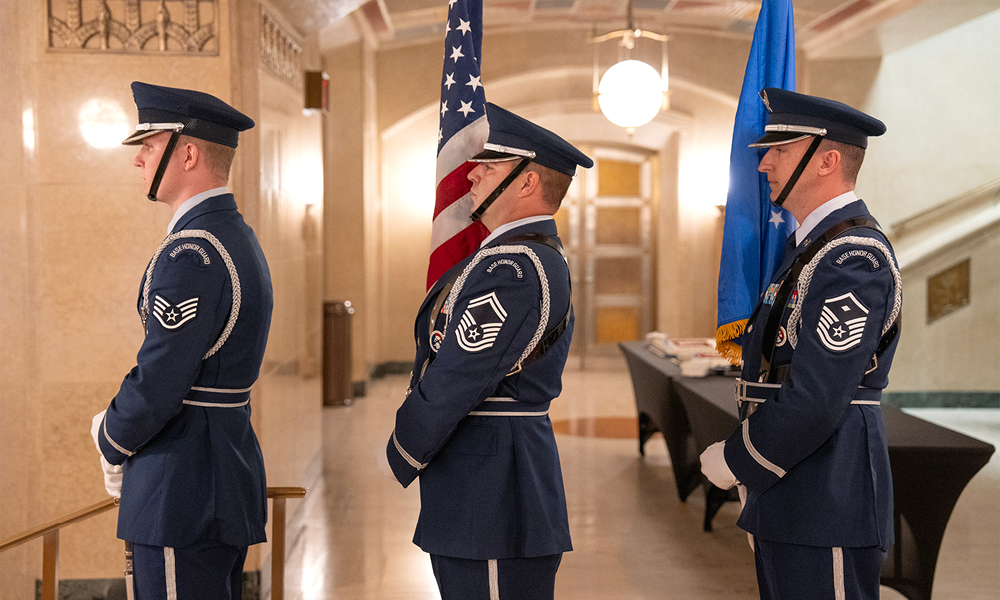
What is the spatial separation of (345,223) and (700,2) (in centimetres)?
422

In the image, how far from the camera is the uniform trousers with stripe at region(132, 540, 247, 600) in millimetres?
2023

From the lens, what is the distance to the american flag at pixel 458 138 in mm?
2604

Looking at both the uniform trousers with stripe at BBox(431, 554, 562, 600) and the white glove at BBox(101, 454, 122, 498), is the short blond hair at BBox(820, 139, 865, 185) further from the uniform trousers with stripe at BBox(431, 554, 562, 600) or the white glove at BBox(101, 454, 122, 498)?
the white glove at BBox(101, 454, 122, 498)

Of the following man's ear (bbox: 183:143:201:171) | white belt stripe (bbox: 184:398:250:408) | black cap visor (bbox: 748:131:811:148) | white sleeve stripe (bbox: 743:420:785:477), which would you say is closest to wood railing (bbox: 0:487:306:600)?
white belt stripe (bbox: 184:398:250:408)

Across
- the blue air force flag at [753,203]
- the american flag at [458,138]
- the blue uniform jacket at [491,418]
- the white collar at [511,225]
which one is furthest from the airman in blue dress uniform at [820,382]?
the american flag at [458,138]

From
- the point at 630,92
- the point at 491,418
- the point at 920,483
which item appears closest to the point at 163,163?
the point at 491,418

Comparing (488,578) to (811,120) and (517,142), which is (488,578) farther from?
(811,120)

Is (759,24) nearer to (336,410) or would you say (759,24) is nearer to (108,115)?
(108,115)

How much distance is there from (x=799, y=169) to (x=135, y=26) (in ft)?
8.76

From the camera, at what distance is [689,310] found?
10.4 metres

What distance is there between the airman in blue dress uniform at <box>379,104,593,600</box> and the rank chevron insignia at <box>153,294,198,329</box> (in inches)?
21.4

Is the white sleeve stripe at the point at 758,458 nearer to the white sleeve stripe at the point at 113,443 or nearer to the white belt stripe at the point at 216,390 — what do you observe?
the white belt stripe at the point at 216,390

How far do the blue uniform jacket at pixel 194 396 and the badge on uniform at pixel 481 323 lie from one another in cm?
60

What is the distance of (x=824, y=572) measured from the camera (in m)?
1.90
